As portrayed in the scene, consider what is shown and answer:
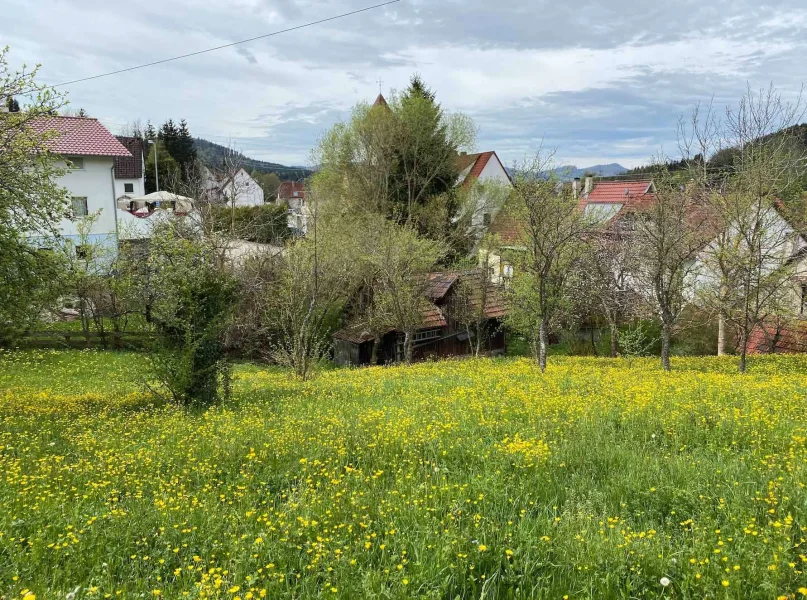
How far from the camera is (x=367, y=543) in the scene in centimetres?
393

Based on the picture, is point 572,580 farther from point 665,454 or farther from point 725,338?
point 725,338

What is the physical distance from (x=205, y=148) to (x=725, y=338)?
268ft

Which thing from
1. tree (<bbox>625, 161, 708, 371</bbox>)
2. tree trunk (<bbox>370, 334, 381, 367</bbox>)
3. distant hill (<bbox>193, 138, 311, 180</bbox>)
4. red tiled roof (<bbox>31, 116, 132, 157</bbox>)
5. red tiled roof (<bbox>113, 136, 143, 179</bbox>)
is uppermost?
distant hill (<bbox>193, 138, 311, 180</bbox>)

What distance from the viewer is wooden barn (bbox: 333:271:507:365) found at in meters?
26.4

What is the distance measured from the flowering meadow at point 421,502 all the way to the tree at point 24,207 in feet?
10.7

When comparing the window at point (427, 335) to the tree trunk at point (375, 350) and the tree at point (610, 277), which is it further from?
the tree at point (610, 277)

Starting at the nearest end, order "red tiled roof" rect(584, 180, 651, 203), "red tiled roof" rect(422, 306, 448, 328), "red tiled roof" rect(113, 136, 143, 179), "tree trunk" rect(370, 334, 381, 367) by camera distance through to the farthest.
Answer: "red tiled roof" rect(422, 306, 448, 328) < "tree trunk" rect(370, 334, 381, 367) < "red tiled roof" rect(584, 180, 651, 203) < "red tiled roof" rect(113, 136, 143, 179)

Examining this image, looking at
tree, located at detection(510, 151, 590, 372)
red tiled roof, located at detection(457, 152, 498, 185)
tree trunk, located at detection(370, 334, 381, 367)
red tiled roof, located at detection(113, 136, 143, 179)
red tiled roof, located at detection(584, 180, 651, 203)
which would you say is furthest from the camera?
red tiled roof, located at detection(113, 136, 143, 179)

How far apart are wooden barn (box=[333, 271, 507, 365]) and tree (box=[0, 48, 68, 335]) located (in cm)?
1623

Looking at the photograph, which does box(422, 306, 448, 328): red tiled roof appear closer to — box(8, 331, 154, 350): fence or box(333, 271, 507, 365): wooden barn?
box(333, 271, 507, 365): wooden barn

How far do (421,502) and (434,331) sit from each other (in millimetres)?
22713

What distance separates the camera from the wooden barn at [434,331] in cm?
2639

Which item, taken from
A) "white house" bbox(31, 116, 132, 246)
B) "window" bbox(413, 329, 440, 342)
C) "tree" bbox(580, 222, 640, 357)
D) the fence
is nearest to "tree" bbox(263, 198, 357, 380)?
"window" bbox(413, 329, 440, 342)

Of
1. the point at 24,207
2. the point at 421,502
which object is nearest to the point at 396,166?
the point at 24,207
